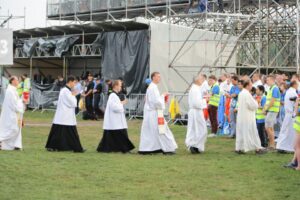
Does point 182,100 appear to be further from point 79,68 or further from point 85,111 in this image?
point 79,68

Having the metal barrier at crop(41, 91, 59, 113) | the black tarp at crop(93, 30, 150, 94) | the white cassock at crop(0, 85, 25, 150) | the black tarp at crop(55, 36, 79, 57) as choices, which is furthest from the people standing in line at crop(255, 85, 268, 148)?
the metal barrier at crop(41, 91, 59, 113)

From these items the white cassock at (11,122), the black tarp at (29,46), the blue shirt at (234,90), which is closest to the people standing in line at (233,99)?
the blue shirt at (234,90)

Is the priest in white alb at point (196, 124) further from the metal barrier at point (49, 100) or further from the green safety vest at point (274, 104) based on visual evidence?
the metal barrier at point (49, 100)

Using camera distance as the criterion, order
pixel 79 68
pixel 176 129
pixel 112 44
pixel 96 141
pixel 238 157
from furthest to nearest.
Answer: pixel 79 68 < pixel 112 44 < pixel 176 129 < pixel 96 141 < pixel 238 157

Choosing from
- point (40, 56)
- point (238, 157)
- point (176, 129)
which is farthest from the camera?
point (40, 56)

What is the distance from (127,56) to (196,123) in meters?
11.8

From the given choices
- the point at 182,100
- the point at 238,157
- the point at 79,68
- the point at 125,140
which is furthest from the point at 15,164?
the point at 79,68

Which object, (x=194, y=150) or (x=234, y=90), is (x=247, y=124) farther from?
(x=234, y=90)

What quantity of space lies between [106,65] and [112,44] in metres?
0.94

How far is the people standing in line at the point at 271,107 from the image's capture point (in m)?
16.1

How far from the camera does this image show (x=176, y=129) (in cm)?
2233

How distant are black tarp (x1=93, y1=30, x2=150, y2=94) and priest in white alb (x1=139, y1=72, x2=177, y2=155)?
10731 mm

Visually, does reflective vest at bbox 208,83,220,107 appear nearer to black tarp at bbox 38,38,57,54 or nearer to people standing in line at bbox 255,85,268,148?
people standing in line at bbox 255,85,268,148

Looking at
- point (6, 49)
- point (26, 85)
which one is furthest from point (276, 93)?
point (26, 85)
